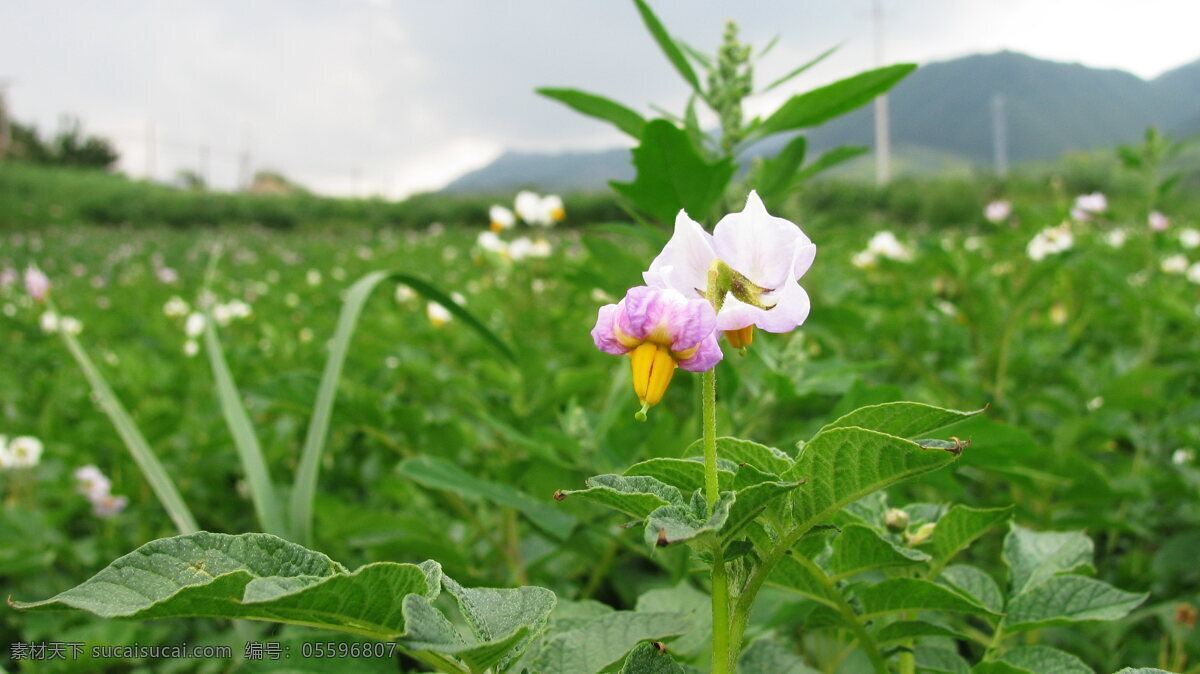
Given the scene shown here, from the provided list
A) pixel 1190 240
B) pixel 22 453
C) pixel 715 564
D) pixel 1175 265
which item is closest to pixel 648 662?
pixel 715 564

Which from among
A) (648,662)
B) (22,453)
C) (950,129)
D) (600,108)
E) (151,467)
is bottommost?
(22,453)

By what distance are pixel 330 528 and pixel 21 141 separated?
37.7 meters

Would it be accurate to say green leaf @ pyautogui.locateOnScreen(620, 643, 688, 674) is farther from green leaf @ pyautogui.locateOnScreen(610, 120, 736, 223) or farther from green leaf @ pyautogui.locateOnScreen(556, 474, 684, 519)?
green leaf @ pyautogui.locateOnScreen(610, 120, 736, 223)

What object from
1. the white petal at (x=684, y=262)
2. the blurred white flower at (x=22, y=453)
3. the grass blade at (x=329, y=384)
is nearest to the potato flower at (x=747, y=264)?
the white petal at (x=684, y=262)

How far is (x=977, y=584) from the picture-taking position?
0.67 m

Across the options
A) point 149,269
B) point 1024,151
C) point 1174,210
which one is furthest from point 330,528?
point 1024,151

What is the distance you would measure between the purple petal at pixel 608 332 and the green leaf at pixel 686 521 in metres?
0.10

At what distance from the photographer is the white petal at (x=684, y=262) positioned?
49cm

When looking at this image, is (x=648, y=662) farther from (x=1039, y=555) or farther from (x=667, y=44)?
(x=667, y=44)

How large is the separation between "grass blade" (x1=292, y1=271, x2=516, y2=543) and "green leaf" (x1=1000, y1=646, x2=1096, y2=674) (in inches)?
31.2

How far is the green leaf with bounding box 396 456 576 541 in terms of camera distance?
36.8 inches

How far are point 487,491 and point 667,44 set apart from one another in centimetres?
55

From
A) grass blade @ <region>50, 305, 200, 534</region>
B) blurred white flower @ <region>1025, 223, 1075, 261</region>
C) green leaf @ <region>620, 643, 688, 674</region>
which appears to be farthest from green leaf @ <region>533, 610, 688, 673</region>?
blurred white flower @ <region>1025, 223, 1075, 261</region>

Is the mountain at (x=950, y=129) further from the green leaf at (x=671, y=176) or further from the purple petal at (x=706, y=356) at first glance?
the purple petal at (x=706, y=356)
